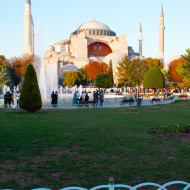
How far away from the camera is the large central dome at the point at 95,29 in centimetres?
7569

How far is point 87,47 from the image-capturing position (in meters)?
71.2

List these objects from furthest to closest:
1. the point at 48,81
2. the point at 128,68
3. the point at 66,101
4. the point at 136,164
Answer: the point at 128,68
the point at 48,81
the point at 66,101
the point at 136,164

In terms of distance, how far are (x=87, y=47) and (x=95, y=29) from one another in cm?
794

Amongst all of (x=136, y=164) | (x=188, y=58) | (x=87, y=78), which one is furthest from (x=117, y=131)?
(x=87, y=78)

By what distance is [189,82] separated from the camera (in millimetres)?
27531

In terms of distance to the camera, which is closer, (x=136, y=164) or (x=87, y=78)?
(x=136, y=164)

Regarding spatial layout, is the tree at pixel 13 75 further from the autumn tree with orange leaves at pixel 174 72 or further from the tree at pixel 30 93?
the tree at pixel 30 93

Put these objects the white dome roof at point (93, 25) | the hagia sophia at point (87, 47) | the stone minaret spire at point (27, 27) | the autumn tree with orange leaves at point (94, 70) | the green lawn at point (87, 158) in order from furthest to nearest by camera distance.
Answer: the white dome roof at point (93, 25) → the hagia sophia at point (87, 47) → the stone minaret spire at point (27, 27) → the autumn tree with orange leaves at point (94, 70) → the green lawn at point (87, 158)

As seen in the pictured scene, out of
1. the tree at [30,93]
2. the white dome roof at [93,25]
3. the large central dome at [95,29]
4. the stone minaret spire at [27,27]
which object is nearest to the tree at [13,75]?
the stone minaret spire at [27,27]

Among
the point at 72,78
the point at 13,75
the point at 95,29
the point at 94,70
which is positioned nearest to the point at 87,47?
the point at 95,29

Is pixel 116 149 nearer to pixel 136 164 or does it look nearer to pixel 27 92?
pixel 136 164

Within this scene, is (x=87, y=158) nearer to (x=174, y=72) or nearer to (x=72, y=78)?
(x=72, y=78)

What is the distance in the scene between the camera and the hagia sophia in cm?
5659

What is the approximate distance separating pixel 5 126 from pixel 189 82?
22.5 meters
